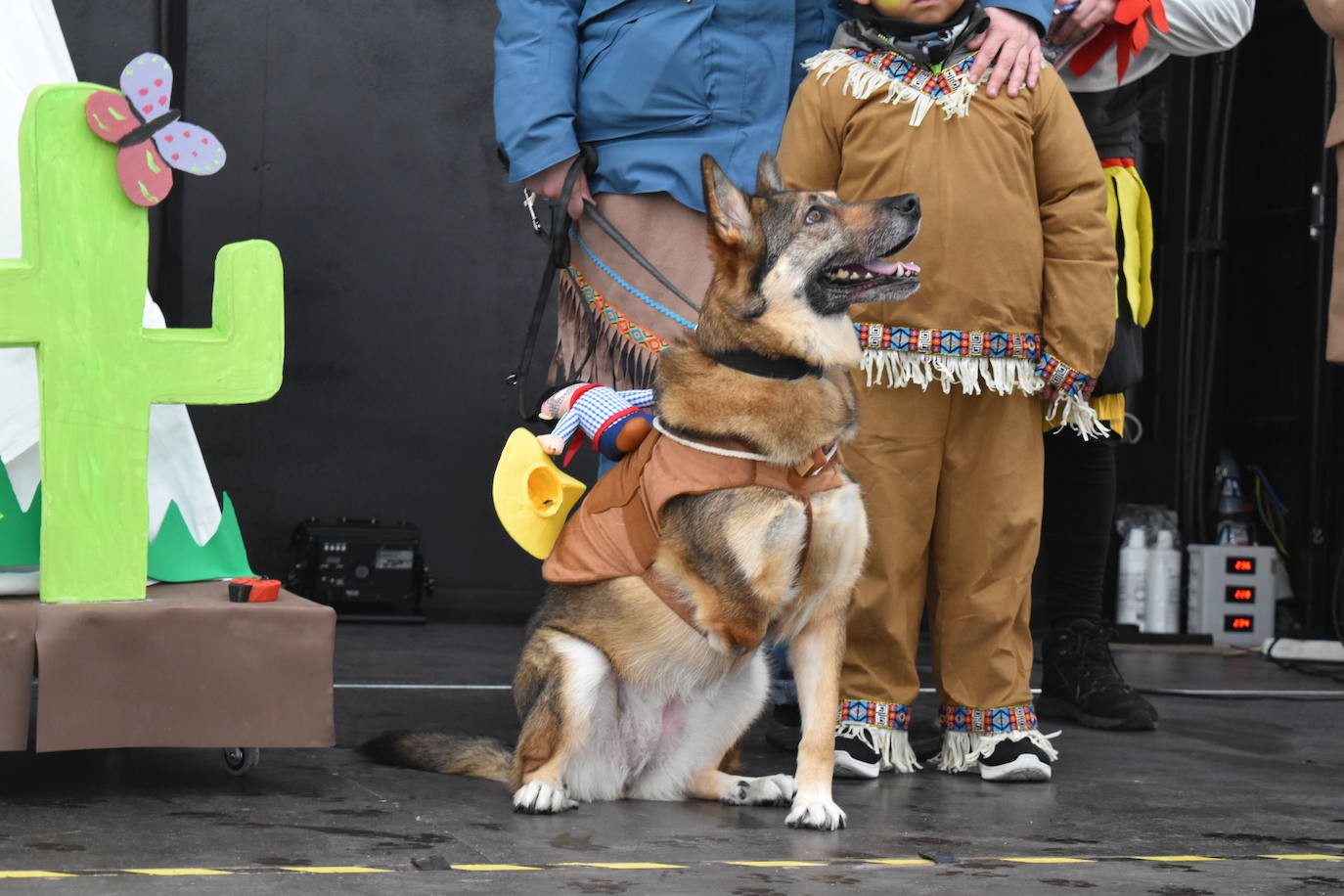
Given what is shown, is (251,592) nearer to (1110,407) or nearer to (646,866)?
(646,866)

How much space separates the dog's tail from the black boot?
1.57 metres

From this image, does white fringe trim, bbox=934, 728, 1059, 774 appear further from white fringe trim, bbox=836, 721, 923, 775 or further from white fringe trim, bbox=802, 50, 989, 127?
white fringe trim, bbox=802, 50, 989, 127

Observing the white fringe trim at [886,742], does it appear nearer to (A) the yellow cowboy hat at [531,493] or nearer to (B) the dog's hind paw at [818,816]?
(B) the dog's hind paw at [818,816]

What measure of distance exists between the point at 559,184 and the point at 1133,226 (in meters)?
1.34

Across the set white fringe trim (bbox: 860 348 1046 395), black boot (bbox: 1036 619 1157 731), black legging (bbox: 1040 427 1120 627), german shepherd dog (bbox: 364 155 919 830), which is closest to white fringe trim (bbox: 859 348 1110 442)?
white fringe trim (bbox: 860 348 1046 395)

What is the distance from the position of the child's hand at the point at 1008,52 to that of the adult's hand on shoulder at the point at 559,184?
2.76ft

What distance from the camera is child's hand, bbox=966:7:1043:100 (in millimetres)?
2949

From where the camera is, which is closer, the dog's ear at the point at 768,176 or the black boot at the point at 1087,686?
the dog's ear at the point at 768,176

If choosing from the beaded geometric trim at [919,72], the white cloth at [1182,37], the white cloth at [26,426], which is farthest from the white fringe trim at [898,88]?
the white cloth at [26,426]

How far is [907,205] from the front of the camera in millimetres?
2586

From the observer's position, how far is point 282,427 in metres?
5.60

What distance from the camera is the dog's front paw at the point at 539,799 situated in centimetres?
252

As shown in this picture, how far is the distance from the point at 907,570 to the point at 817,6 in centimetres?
123

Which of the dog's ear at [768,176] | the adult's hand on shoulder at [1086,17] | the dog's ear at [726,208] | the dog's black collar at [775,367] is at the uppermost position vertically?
the adult's hand on shoulder at [1086,17]
